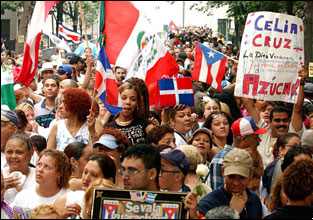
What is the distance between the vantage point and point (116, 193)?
257 inches

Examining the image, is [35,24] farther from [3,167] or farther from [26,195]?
[26,195]

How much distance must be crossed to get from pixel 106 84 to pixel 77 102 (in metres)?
0.43

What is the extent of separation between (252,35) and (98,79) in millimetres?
2404

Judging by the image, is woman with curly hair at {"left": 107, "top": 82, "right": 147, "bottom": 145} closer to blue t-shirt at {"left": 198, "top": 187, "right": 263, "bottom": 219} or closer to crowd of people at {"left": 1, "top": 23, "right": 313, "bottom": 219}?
crowd of people at {"left": 1, "top": 23, "right": 313, "bottom": 219}

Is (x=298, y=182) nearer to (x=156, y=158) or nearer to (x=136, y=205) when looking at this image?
(x=156, y=158)

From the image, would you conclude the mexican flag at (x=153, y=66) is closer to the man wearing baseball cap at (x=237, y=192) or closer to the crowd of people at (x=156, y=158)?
the crowd of people at (x=156, y=158)

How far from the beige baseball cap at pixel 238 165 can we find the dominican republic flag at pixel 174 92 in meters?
3.93

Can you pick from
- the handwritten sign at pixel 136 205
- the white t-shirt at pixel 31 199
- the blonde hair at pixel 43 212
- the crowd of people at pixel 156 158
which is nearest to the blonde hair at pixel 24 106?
the crowd of people at pixel 156 158

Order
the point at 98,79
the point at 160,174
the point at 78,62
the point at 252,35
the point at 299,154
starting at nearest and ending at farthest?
the point at 160,174 < the point at 299,154 < the point at 98,79 < the point at 252,35 < the point at 78,62

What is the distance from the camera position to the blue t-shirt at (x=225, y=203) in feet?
24.8

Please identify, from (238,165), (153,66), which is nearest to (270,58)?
(153,66)

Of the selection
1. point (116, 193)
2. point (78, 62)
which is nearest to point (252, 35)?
point (116, 193)

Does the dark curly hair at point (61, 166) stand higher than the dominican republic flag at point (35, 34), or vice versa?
the dominican republic flag at point (35, 34)

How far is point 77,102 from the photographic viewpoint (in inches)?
388
